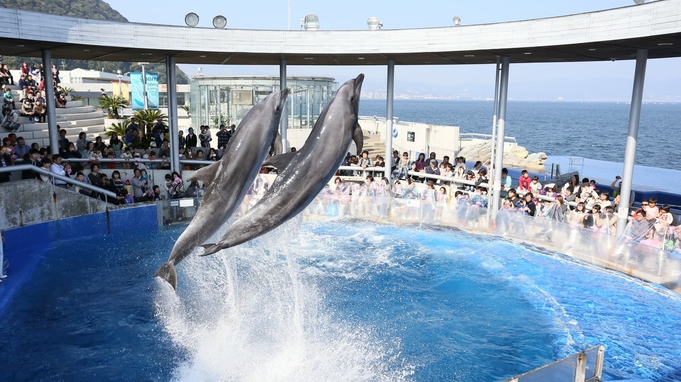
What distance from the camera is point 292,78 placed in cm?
2681

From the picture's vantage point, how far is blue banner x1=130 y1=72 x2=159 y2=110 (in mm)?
36188

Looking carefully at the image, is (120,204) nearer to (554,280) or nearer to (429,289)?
(429,289)

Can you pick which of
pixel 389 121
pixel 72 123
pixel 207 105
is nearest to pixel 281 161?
pixel 389 121

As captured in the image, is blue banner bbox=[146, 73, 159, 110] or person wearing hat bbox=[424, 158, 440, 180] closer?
person wearing hat bbox=[424, 158, 440, 180]

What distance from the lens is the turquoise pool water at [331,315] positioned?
29.9ft

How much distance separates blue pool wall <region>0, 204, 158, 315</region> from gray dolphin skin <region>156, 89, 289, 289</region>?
5911mm

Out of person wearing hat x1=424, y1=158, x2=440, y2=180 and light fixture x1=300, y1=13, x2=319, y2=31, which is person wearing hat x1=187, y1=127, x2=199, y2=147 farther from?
person wearing hat x1=424, y1=158, x2=440, y2=180

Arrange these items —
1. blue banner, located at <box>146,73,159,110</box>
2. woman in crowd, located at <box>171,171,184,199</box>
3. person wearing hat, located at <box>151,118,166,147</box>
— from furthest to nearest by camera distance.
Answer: blue banner, located at <box>146,73,159,110</box>, person wearing hat, located at <box>151,118,166,147</box>, woman in crowd, located at <box>171,171,184,199</box>

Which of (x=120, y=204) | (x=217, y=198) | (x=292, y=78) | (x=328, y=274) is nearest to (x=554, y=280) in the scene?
(x=328, y=274)

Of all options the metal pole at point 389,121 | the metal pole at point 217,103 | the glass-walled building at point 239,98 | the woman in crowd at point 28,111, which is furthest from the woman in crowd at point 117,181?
the metal pole at point 217,103

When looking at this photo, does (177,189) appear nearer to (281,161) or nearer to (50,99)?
(50,99)

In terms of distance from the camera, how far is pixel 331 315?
1097cm

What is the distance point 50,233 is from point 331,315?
25.8 ft

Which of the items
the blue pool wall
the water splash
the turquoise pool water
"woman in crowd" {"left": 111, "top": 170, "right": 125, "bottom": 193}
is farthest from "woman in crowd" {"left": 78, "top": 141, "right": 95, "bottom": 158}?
the water splash
